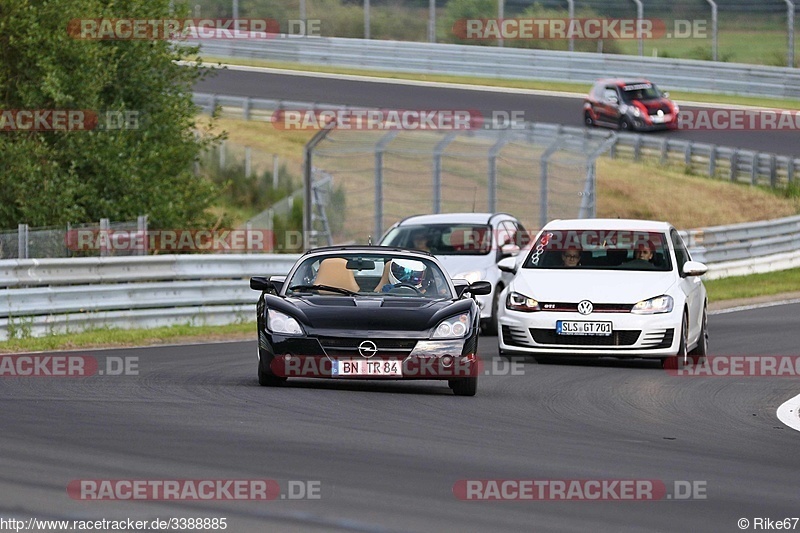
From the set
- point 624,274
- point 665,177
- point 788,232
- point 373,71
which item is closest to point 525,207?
point 788,232

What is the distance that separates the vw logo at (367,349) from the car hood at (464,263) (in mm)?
7768

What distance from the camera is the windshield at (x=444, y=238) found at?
67.5 feet

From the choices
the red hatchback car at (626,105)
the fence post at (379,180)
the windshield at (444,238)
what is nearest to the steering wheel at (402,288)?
the windshield at (444,238)

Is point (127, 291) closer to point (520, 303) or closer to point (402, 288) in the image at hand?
point (520, 303)

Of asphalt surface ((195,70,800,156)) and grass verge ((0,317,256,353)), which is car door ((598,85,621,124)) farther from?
grass verge ((0,317,256,353))

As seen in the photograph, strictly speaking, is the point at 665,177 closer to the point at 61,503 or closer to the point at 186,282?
the point at 186,282

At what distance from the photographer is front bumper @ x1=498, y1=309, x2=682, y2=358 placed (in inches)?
599

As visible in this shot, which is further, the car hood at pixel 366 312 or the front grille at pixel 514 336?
the front grille at pixel 514 336

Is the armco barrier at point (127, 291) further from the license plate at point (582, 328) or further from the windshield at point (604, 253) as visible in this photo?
the license plate at point (582, 328)

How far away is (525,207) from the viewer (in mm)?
30484

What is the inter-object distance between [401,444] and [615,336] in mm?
6158

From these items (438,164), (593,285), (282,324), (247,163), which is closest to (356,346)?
(282,324)

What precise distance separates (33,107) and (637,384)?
1413cm

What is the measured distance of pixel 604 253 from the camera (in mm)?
16359
